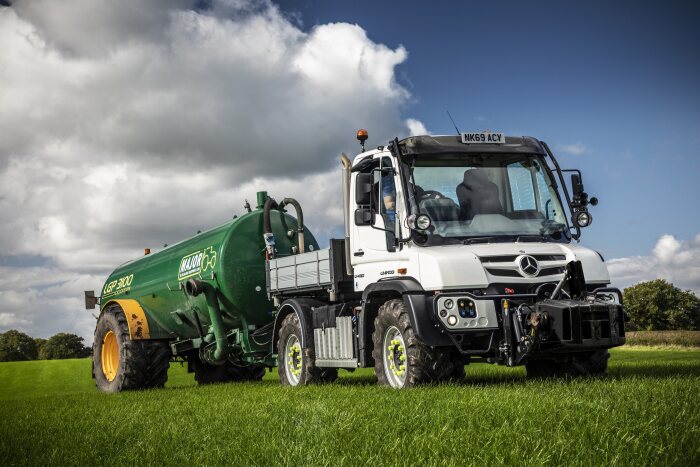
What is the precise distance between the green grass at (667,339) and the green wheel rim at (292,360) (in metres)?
39.1

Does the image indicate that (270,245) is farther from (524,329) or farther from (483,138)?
(524,329)

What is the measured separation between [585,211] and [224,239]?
720cm

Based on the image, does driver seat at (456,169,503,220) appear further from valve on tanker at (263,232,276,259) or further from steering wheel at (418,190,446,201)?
valve on tanker at (263,232,276,259)

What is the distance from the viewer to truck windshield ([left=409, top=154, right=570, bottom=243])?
11.7m

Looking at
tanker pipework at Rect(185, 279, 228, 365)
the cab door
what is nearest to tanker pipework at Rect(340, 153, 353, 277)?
the cab door

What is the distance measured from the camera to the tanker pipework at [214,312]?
16.2m

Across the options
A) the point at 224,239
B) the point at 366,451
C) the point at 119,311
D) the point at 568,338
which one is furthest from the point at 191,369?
the point at 366,451

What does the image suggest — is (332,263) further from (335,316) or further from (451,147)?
(451,147)

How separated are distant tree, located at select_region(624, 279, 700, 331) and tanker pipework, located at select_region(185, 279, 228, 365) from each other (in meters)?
77.9

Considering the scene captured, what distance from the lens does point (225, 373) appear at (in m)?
19.6

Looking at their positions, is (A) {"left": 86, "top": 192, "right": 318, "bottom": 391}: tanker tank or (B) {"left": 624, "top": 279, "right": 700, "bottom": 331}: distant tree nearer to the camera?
(A) {"left": 86, "top": 192, "right": 318, "bottom": 391}: tanker tank

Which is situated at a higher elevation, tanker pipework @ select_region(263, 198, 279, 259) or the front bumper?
tanker pipework @ select_region(263, 198, 279, 259)

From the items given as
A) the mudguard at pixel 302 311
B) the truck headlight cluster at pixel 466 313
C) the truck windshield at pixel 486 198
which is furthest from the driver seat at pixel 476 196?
the mudguard at pixel 302 311

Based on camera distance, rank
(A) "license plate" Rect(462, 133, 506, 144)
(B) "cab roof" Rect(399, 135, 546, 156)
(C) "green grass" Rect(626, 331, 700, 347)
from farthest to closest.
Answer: (C) "green grass" Rect(626, 331, 700, 347) → (A) "license plate" Rect(462, 133, 506, 144) → (B) "cab roof" Rect(399, 135, 546, 156)
